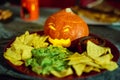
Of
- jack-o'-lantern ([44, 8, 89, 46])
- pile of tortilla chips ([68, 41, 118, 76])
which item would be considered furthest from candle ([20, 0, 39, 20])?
pile of tortilla chips ([68, 41, 118, 76])

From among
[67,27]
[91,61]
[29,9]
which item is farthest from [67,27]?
[29,9]

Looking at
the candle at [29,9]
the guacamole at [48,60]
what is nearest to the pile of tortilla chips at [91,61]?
the guacamole at [48,60]

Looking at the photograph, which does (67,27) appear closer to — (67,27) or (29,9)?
(67,27)

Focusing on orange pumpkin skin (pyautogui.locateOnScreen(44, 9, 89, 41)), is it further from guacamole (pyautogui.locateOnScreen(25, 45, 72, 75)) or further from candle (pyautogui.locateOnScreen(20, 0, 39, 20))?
candle (pyautogui.locateOnScreen(20, 0, 39, 20))

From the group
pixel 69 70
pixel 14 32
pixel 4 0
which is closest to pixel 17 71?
pixel 69 70

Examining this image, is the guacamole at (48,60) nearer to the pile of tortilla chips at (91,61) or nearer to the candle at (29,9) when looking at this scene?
the pile of tortilla chips at (91,61)

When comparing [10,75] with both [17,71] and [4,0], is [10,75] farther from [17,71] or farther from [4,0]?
[4,0]
